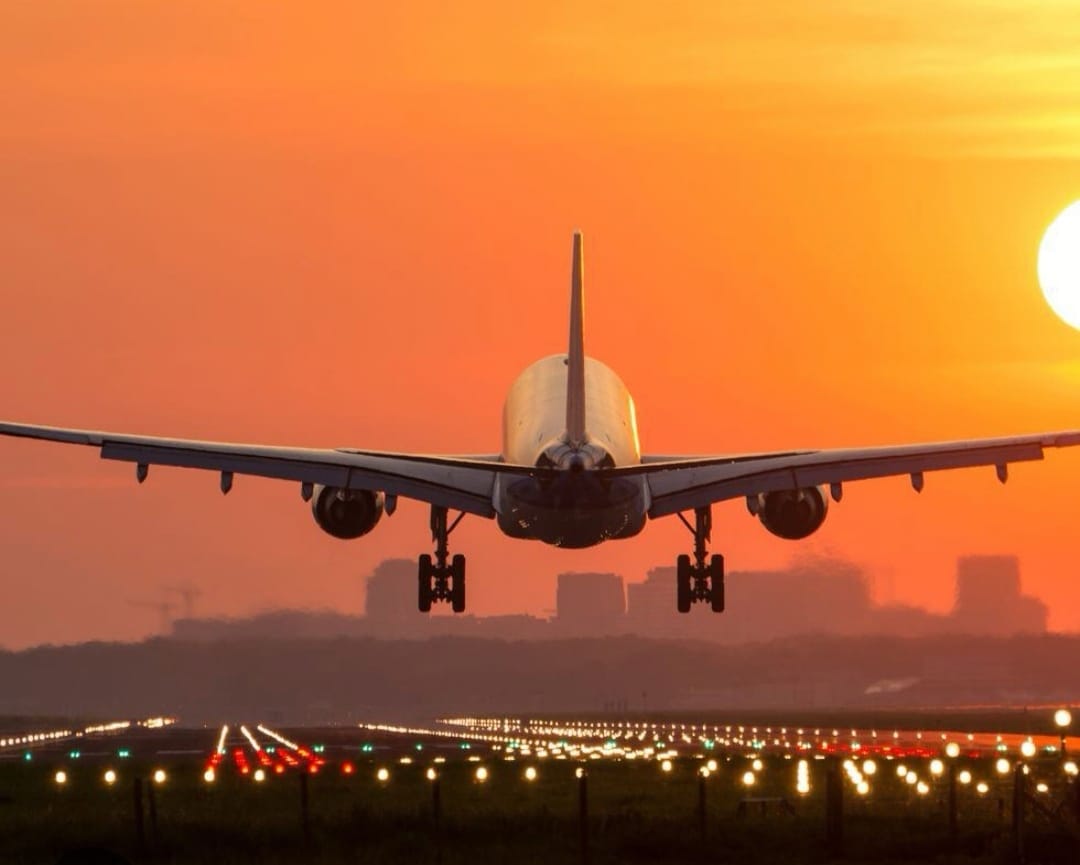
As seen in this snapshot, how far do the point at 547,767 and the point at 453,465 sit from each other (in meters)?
8.41

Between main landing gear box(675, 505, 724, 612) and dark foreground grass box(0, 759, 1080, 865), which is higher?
main landing gear box(675, 505, 724, 612)

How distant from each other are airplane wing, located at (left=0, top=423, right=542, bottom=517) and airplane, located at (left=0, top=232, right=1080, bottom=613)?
29mm

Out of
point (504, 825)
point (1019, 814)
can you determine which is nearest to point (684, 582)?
point (504, 825)

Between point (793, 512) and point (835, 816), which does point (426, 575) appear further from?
point (835, 816)

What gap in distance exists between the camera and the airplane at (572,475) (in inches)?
2495

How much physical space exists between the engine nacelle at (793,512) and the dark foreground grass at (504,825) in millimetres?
14947

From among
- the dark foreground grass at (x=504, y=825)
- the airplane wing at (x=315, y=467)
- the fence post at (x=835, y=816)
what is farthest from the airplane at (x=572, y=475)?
the fence post at (x=835, y=816)

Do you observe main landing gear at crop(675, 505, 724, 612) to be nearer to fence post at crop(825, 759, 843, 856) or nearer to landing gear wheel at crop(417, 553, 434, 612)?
landing gear wheel at crop(417, 553, 434, 612)

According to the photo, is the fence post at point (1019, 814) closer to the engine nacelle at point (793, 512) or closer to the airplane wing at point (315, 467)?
the airplane wing at point (315, 467)

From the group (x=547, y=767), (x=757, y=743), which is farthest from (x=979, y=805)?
(x=757, y=743)

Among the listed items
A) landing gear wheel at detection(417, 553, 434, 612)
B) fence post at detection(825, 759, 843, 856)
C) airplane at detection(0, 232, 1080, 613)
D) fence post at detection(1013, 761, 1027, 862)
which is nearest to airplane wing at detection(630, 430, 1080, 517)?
airplane at detection(0, 232, 1080, 613)

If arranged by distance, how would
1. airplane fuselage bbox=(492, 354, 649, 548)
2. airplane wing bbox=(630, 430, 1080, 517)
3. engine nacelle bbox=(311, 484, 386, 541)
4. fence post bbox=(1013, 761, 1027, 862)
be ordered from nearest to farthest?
fence post bbox=(1013, 761, 1027, 862) → airplane fuselage bbox=(492, 354, 649, 548) → airplane wing bbox=(630, 430, 1080, 517) → engine nacelle bbox=(311, 484, 386, 541)

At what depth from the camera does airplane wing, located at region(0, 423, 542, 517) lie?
66125mm

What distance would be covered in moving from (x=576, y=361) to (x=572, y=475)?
245 inches
